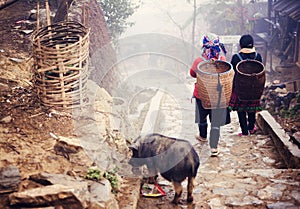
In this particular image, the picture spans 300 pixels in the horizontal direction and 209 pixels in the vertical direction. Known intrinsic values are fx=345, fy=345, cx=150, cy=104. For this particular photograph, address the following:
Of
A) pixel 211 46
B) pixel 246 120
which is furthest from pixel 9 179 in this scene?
pixel 246 120

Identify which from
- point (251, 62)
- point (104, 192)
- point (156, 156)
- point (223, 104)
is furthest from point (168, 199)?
point (251, 62)

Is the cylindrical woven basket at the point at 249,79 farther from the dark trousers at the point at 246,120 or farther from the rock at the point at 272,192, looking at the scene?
the rock at the point at 272,192

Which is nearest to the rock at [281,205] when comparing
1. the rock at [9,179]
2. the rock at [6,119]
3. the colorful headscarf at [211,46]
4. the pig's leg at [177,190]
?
the pig's leg at [177,190]

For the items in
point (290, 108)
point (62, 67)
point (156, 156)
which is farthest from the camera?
point (290, 108)

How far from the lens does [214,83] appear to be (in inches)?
228

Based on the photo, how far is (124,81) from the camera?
45.7 feet

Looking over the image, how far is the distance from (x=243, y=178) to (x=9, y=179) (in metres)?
3.36

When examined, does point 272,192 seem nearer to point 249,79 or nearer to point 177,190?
point 177,190

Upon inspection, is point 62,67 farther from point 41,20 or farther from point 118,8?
point 118,8

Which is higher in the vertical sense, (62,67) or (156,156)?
(62,67)

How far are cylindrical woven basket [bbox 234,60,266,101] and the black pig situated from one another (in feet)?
7.22

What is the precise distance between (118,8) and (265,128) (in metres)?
9.95

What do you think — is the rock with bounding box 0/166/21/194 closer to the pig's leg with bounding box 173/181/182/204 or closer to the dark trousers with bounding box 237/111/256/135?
the pig's leg with bounding box 173/181/182/204

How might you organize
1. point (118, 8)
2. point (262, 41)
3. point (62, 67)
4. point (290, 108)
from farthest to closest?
point (262, 41) → point (118, 8) → point (290, 108) → point (62, 67)
